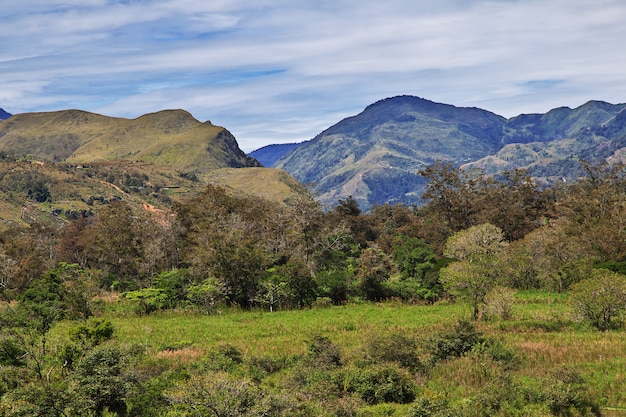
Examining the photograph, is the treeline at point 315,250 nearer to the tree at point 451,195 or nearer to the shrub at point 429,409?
the tree at point 451,195

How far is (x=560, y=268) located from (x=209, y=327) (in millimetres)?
29663

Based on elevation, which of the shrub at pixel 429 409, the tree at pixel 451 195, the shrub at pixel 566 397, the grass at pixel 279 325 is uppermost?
the tree at pixel 451 195

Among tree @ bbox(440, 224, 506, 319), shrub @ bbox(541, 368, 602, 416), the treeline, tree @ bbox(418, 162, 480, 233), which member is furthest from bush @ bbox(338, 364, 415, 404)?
tree @ bbox(418, 162, 480, 233)

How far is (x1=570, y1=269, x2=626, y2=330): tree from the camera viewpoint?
97.1ft

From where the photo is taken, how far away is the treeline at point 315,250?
149 ft

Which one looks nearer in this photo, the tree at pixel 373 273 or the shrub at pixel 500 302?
the shrub at pixel 500 302

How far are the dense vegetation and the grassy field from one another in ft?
0.47

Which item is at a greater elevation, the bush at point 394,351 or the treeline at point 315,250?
A: the treeline at point 315,250

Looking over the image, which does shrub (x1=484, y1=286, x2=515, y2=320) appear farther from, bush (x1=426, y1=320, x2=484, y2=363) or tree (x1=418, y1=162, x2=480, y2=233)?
tree (x1=418, y1=162, x2=480, y2=233)

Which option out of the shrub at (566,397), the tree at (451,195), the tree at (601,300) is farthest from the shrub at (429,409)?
the tree at (451,195)

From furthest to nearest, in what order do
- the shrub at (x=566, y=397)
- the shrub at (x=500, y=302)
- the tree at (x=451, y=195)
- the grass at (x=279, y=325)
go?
the tree at (x=451, y=195) → the shrub at (x=500, y=302) → the grass at (x=279, y=325) → the shrub at (x=566, y=397)

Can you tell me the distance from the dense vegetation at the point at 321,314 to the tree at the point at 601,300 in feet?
0.41

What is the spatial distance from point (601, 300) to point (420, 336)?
10934mm

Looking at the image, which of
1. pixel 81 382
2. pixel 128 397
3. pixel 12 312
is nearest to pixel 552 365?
pixel 128 397
